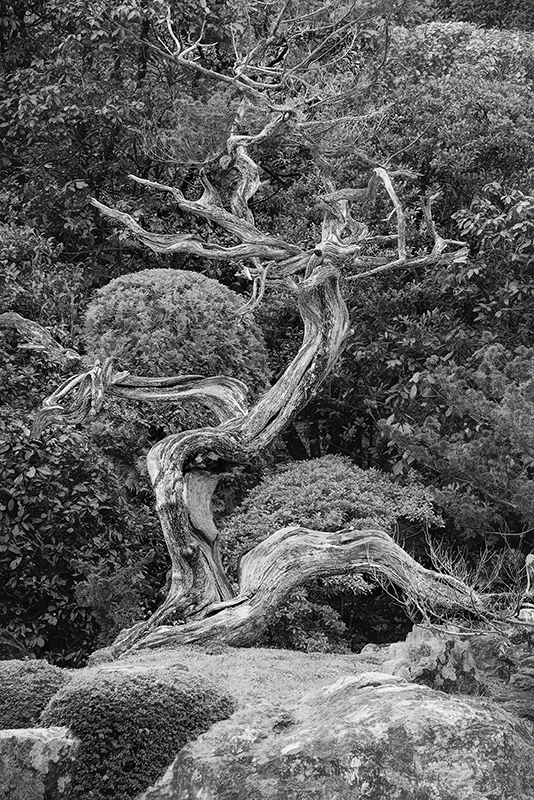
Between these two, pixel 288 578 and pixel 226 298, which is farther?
pixel 226 298

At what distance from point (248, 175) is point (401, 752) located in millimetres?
6294

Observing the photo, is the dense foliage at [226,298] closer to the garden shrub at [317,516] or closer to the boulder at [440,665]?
the garden shrub at [317,516]

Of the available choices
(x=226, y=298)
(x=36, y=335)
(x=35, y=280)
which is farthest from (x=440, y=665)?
(x=35, y=280)

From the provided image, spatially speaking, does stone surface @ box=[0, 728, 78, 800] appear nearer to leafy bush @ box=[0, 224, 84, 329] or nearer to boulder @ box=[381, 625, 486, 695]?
boulder @ box=[381, 625, 486, 695]

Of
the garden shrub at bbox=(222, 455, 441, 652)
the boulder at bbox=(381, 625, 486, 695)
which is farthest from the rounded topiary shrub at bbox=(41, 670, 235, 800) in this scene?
the garden shrub at bbox=(222, 455, 441, 652)

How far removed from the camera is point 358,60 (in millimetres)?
11180

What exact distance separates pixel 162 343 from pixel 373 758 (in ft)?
16.2

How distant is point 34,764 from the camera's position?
11.5 ft

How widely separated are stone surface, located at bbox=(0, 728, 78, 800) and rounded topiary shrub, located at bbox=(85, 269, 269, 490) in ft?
13.4

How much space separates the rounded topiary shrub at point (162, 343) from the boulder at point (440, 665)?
3.07m

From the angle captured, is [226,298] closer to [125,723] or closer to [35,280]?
[35,280]

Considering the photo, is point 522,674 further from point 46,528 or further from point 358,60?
point 358,60

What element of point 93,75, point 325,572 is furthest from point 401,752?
point 93,75

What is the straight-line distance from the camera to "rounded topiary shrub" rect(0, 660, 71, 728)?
4.14 m
